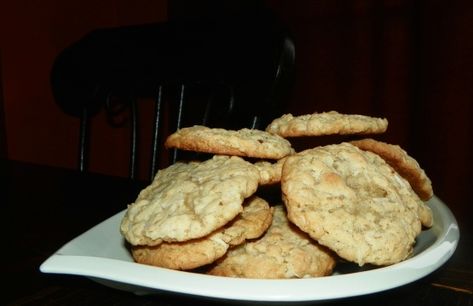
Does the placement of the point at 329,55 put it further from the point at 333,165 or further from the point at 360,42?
the point at 333,165

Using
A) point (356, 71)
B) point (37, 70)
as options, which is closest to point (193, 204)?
point (356, 71)

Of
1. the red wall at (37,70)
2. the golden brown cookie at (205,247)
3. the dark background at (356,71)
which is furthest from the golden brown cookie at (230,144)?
the red wall at (37,70)

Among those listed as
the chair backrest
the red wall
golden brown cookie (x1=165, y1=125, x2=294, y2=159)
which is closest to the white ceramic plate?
golden brown cookie (x1=165, y1=125, x2=294, y2=159)

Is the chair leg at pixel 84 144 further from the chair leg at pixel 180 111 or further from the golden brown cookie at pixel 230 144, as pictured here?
the golden brown cookie at pixel 230 144

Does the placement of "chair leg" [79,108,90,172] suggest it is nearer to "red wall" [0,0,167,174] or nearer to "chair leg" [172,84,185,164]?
"chair leg" [172,84,185,164]

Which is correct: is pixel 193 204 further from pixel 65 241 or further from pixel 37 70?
pixel 37 70
